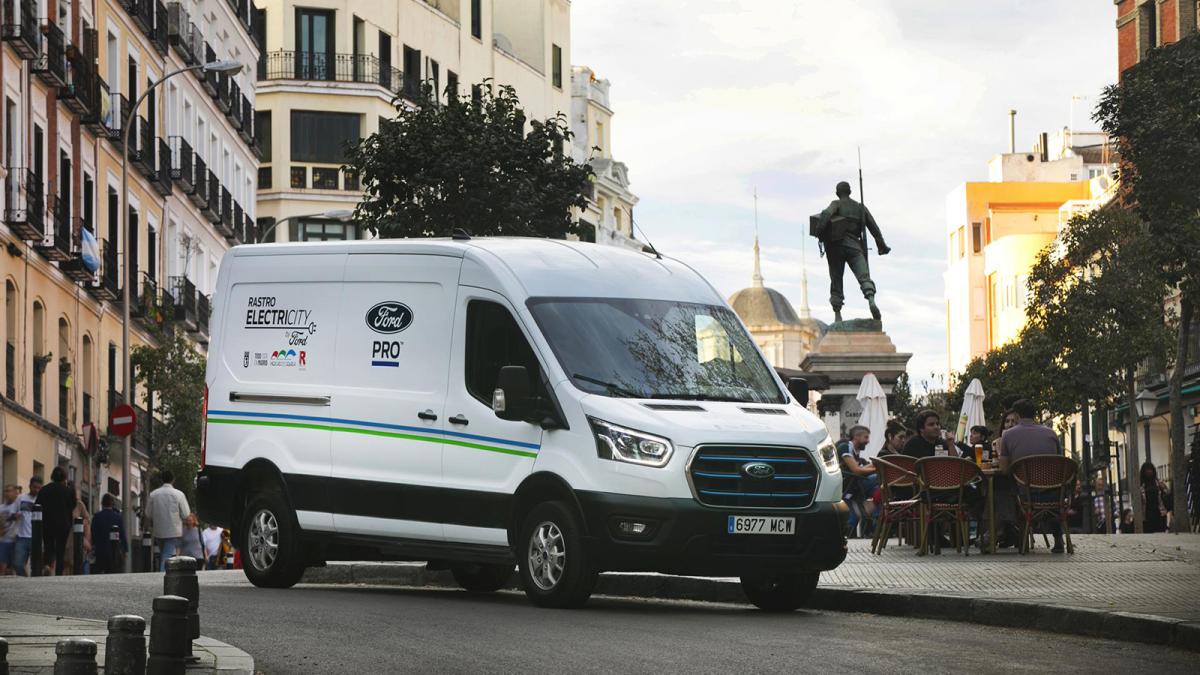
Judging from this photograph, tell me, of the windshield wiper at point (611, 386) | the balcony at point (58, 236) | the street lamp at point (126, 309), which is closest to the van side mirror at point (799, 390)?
the windshield wiper at point (611, 386)

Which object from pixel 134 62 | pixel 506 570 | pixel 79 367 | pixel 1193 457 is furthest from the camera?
pixel 134 62

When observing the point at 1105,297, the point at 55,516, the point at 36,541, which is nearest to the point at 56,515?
the point at 55,516

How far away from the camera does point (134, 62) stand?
177ft

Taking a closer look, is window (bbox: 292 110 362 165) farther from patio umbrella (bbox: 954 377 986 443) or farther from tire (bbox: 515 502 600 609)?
tire (bbox: 515 502 600 609)

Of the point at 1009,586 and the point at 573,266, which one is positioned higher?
the point at 573,266

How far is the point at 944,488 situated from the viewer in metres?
21.4

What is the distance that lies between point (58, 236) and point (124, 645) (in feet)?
120

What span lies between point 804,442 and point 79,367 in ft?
110

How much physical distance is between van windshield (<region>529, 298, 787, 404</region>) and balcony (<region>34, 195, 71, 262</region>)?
1094 inches

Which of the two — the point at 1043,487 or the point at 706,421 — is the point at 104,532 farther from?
the point at 706,421

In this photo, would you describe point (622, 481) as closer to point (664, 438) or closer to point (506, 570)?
point (664, 438)

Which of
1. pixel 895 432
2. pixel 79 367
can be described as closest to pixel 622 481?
pixel 895 432

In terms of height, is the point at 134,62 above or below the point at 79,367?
above

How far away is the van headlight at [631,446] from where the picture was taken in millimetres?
16031
